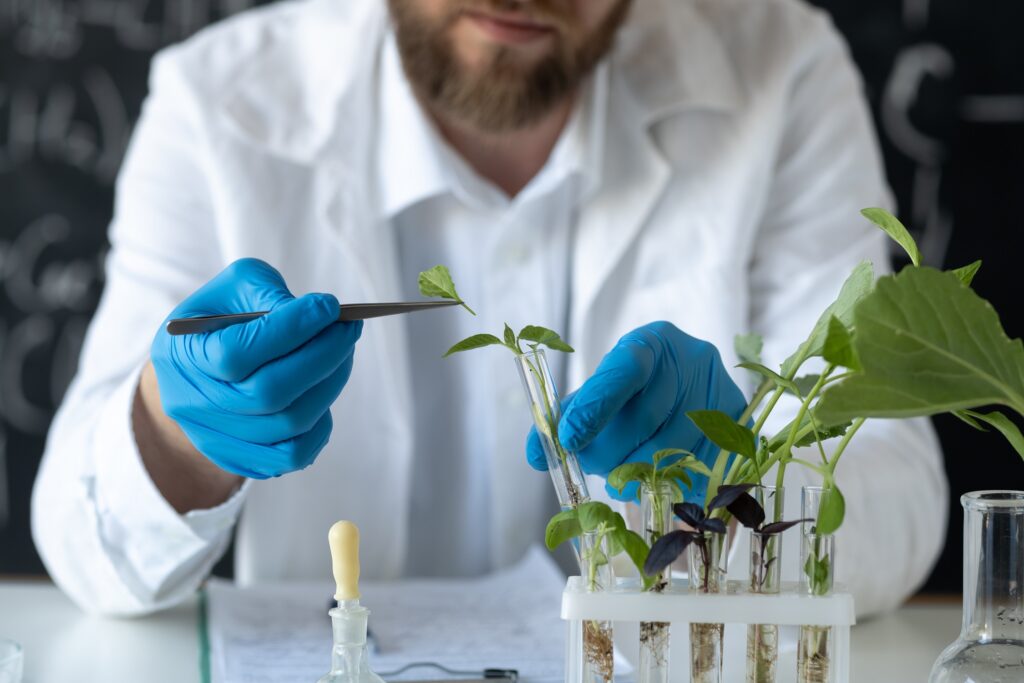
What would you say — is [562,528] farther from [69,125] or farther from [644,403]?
[69,125]

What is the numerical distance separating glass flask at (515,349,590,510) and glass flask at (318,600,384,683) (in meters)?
0.14

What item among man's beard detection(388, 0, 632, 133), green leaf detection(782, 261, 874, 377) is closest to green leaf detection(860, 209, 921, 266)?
green leaf detection(782, 261, 874, 377)

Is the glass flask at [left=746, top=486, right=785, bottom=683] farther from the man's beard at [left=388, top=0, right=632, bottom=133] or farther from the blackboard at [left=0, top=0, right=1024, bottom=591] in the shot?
the blackboard at [left=0, top=0, right=1024, bottom=591]

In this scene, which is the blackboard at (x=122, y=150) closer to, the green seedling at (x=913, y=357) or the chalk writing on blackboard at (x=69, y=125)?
the chalk writing on blackboard at (x=69, y=125)

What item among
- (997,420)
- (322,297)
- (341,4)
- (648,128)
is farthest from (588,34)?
(997,420)

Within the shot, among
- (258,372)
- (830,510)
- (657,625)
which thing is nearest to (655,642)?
(657,625)

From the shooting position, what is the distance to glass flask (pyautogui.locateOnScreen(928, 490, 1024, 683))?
54 centimetres

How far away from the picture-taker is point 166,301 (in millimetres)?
1122

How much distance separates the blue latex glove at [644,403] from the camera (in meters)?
0.63

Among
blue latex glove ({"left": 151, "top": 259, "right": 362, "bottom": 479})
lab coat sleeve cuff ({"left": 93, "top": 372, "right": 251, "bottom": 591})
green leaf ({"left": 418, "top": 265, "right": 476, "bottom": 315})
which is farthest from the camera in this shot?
lab coat sleeve cuff ({"left": 93, "top": 372, "right": 251, "bottom": 591})

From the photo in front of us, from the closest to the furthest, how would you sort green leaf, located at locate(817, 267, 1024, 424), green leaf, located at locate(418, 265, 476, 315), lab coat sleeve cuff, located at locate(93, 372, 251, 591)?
green leaf, located at locate(817, 267, 1024, 424)
green leaf, located at locate(418, 265, 476, 315)
lab coat sleeve cuff, located at locate(93, 372, 251, 591)

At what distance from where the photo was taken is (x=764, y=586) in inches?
21.3

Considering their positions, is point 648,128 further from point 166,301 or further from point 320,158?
point 166,301

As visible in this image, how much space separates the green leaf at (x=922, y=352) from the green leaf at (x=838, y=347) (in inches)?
0.5
